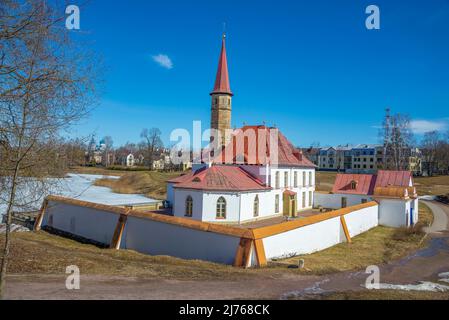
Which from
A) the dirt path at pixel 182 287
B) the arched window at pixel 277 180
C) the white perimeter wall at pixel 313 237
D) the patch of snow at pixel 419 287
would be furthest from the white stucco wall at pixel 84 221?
the patch of snow at pixel 419 287

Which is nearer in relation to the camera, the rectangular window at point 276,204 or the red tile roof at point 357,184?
the rectangular window at point 276,204

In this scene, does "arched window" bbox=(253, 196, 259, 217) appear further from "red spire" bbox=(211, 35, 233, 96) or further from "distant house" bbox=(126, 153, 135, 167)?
"distant house" bbox=(126, 153, 135, 167)

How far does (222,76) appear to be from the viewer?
32281 millimetres

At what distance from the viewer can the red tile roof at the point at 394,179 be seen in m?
29.6

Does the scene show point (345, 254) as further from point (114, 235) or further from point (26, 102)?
point (26, 102)

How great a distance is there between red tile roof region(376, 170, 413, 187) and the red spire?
15839 mm

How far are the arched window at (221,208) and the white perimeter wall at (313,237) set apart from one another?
7.35 meters

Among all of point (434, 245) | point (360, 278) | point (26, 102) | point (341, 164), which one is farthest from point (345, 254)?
point (341, 164)

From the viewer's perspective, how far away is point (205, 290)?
9305 mm

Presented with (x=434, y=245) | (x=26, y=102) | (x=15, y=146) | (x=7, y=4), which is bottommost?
(x=434, y=245)

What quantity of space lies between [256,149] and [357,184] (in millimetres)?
10232

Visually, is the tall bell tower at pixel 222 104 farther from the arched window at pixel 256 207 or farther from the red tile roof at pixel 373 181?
the red tile roof at pixel 373 181

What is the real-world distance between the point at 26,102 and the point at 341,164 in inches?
3734

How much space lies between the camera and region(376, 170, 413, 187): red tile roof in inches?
1166
